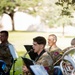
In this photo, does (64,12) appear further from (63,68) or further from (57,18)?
(57,18)

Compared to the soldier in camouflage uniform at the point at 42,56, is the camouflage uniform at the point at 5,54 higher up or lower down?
lower down

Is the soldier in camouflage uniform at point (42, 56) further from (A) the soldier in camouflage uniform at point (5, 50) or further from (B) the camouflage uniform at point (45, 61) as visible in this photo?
(A) the soldier in camouflage uniform at point (5, 50)

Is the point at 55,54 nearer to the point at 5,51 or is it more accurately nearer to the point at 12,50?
the point at 12,50

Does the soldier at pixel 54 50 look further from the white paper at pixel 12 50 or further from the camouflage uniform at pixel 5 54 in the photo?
the camouflage uniform at pixel 5 54

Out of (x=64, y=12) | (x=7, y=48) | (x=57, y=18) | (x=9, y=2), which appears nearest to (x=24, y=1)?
(x=9, y=2)

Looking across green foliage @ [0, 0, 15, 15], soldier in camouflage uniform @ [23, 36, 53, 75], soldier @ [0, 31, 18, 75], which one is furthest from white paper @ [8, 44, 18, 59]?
green foliage @ [0, 0, 15, 15]

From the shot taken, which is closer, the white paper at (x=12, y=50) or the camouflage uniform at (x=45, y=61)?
the camouflage uniform at (x=45, y=61)

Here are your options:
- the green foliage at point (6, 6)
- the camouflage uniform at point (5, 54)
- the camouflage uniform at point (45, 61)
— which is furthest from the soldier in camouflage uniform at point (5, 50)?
the green foliage at point (6, 6)

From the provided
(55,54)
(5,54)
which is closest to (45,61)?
(55,54)

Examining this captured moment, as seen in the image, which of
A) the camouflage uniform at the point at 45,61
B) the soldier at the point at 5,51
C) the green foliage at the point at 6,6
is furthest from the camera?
the green foliage at the point at 6,6

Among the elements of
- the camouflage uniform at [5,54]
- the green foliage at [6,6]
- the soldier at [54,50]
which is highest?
the soldier at [54,50]

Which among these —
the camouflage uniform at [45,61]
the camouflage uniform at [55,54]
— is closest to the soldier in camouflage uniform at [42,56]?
the camouflage uniform at [45,61]

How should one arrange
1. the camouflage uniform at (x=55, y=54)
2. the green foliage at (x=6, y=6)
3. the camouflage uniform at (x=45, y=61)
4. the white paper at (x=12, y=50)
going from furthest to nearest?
the green foliage at (x=6, y=6) < the white paper at (x=12, y=50) < the camouflage uniform at (x=55, y=54) < the camouflage uniform at (x=45, y=61)

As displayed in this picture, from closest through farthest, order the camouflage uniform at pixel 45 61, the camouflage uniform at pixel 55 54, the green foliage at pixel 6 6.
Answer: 1. the camouflage uniform at pixel 45 61
2. the camouflage uniform at pixel 55 54
3. the green foliage at pixel 6 6
